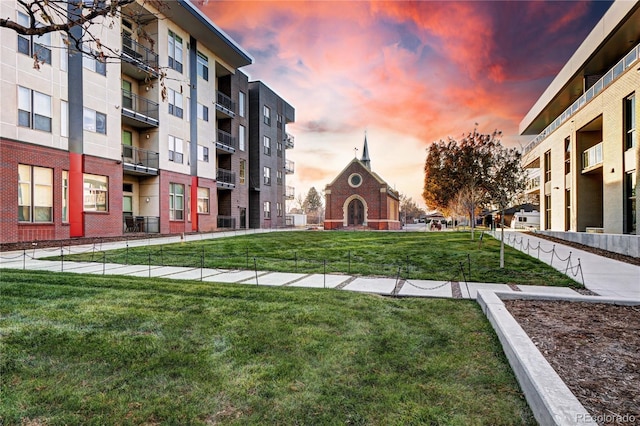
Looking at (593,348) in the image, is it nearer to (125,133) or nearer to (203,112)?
(125,133)

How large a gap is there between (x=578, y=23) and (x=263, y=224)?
32659 mm

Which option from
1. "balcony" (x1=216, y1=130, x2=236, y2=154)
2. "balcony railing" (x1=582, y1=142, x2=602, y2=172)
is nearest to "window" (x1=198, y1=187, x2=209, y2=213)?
"balcony" (x1=216, y1=130, x2=236, y2=154)

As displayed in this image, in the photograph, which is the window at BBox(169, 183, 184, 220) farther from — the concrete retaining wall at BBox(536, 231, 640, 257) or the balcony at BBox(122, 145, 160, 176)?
the concrete retaining wall at BBox(536, 231, 640, 257)

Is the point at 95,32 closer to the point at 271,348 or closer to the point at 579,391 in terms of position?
the point at 271,348

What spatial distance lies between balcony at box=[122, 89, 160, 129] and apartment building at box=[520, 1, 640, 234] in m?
27.9

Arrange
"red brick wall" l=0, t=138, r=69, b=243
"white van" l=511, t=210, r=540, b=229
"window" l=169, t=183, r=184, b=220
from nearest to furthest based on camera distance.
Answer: "red brick wall" l=0, t=138, r=69, b=243
"window" l=169, t=183, r=184, b=220
"white van" l=511, t=210, r=540, b=229

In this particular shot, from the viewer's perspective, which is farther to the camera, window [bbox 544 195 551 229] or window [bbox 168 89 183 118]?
window [bbox 544 195 551 229]

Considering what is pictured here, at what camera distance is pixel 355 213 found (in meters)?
43.9

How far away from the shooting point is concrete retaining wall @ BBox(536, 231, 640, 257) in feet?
43.5

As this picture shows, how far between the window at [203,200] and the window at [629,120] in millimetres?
28877

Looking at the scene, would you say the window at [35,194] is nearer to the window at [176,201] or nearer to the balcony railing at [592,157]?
the window at [176,201]

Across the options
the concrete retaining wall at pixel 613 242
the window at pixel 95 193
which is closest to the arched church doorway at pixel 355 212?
the concrete retaining wall at pixel 613 242

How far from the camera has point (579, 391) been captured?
2.86 m

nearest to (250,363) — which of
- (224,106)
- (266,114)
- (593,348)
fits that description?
(593,348)
